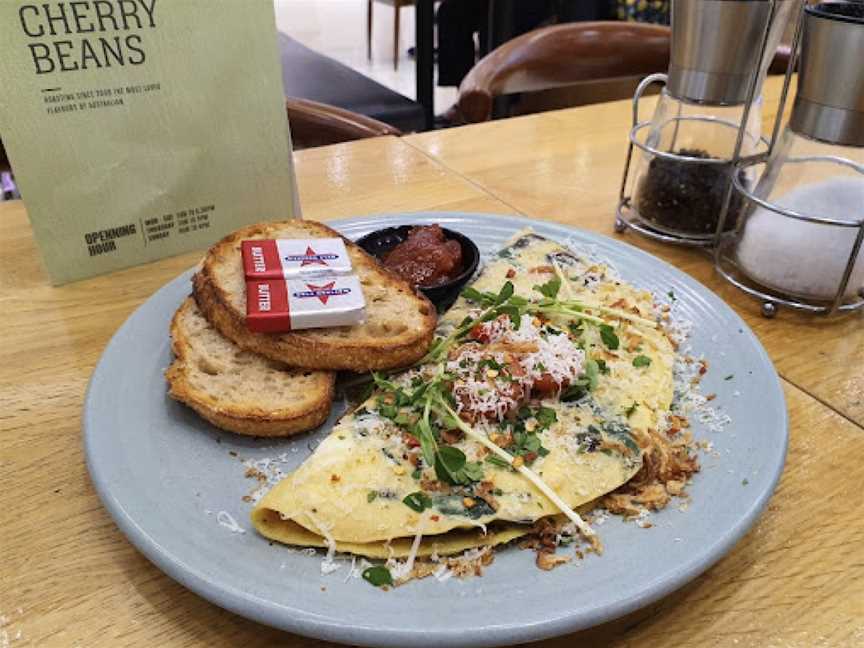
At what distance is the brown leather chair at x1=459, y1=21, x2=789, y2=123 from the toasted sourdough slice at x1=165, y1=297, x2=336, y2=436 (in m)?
1.89

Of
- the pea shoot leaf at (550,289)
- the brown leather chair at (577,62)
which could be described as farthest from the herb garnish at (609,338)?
the brown leather chair at (577,62)

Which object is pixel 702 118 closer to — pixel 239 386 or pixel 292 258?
pixel 292 258

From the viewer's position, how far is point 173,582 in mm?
865

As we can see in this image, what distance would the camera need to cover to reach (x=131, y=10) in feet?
4.28

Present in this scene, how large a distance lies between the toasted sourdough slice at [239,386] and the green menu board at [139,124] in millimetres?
376

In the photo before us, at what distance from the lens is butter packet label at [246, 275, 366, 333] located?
1.12 m

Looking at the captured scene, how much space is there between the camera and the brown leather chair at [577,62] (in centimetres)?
285

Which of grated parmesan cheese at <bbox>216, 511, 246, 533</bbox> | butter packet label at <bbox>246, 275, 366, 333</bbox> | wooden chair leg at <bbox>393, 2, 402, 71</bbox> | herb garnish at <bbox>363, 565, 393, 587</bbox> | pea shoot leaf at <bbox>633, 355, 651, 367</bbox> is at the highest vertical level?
butter packet label at <bbox>246, 275, 366, 333</bbox>

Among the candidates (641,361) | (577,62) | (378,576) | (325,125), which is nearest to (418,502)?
(378,576)

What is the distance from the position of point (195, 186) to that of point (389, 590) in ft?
3.41

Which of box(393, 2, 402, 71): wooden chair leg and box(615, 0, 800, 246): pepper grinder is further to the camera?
box(393, 2, 402, 71): wooden chair leg

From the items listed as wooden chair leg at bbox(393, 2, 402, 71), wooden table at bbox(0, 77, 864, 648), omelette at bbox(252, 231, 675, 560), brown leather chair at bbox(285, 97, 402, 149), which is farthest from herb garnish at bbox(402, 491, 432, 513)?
wooden chair leg at bbox(393, 2, 402, 71)

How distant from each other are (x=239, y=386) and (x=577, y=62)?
95.2 inches

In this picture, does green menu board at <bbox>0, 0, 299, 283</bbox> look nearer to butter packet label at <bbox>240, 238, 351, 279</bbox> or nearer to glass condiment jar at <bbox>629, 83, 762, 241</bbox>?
butter packet label at <bbox>240, 238, 351, 279</bbox>
